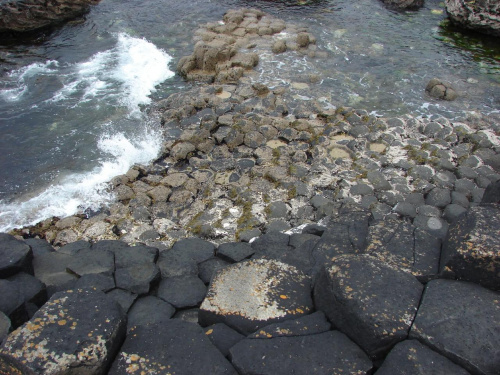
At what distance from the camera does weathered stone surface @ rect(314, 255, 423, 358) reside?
10.5 ft

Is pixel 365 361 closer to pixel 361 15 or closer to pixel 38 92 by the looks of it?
pixel 38 92

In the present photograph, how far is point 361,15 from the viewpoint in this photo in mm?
15016

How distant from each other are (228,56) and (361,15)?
6140 mm

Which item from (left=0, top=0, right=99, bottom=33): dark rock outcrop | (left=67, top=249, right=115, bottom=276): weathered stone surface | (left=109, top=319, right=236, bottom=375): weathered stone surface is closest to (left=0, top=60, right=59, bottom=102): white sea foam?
(left=0, top=0, right=99, bottom=33): dark rock outcrop

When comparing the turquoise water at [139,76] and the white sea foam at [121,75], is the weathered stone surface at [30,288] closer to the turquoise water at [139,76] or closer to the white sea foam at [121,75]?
the turquoise water at [139,76]

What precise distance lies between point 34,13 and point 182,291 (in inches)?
539

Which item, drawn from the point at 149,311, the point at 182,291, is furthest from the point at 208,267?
the point at 149,311

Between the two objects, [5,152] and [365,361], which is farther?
[5,152]

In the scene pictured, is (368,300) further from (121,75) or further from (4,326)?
(121,75)

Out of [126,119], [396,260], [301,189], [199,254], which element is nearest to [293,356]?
[396,260]

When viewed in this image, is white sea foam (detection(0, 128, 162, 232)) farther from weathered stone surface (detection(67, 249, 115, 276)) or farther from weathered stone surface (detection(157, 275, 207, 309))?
weathered stone surface (detection(157, 275, 207, 309))

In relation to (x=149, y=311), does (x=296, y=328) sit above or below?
above

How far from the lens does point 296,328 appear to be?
11.2 ft

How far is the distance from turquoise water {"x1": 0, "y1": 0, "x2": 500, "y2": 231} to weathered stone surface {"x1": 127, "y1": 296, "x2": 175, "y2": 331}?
3352 millimetres
